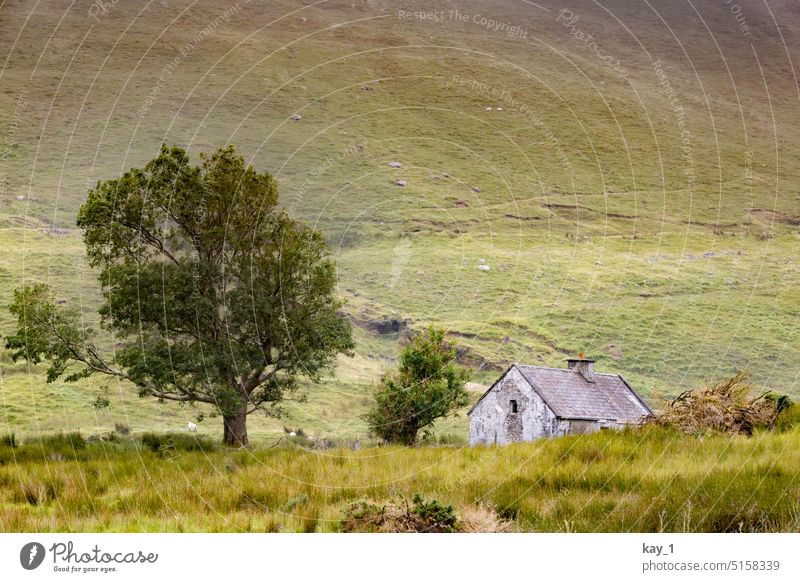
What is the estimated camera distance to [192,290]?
83.9 ft

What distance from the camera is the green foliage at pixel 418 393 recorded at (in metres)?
47.1

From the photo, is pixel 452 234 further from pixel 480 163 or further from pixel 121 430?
pixel 121 430

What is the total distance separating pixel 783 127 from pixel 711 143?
13.8m

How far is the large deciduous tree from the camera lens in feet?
82.6

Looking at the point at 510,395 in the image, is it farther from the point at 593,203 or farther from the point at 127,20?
the point at 127,20

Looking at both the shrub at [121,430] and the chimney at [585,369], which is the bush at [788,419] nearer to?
the shrub at [121,430]

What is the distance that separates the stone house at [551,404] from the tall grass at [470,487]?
2685cm

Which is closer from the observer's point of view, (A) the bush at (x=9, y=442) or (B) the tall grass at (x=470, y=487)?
(B) the tall grass at (x=470, y=487)

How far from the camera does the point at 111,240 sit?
25.8 meters

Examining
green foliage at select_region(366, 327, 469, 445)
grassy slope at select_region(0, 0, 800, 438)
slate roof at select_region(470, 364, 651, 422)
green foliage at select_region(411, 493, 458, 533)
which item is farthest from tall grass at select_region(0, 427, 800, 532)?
grassy slope at select_region(0, 0, 800, 438)

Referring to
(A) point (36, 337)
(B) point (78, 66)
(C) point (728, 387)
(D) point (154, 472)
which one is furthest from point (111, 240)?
(B) point (78, 66)
